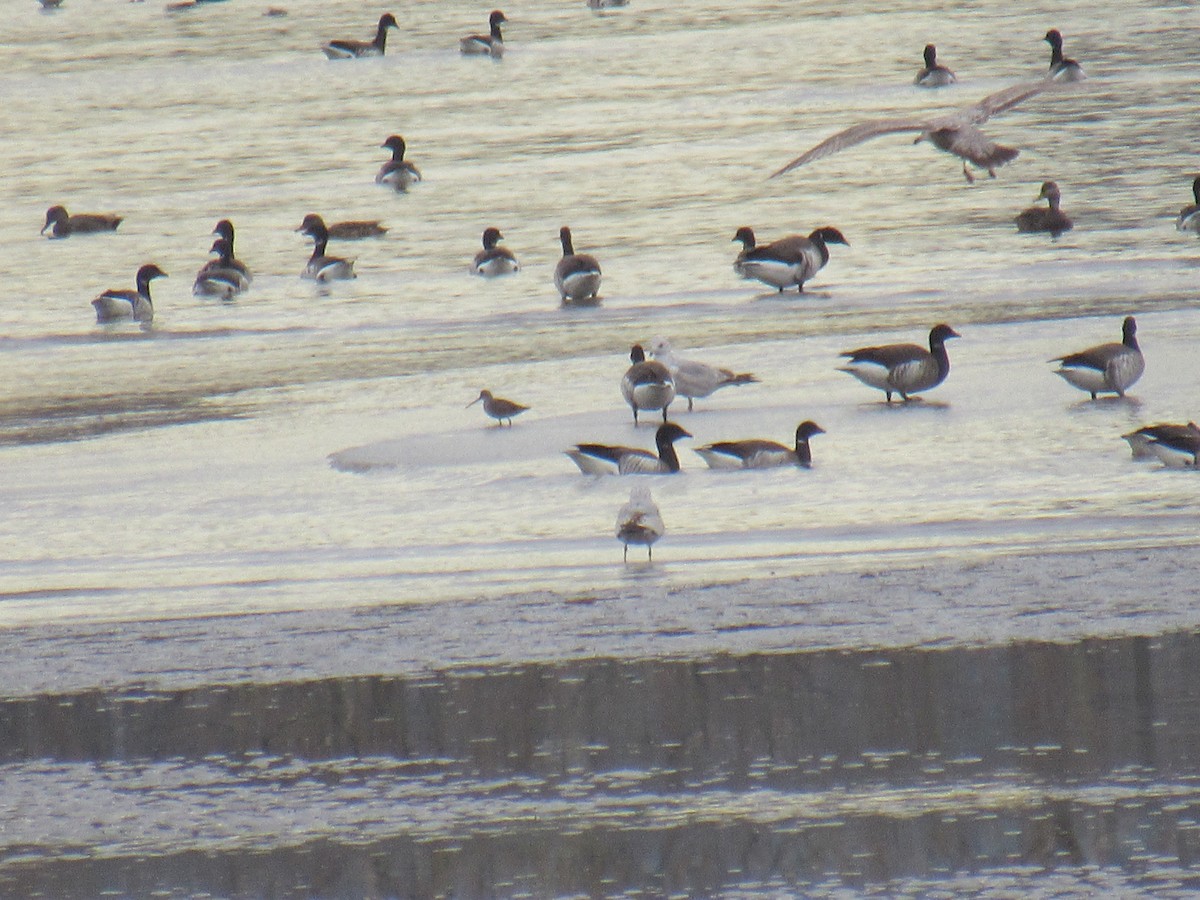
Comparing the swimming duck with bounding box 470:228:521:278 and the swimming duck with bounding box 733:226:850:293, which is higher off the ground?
the swimming duck with bounding box 470:228:521:278

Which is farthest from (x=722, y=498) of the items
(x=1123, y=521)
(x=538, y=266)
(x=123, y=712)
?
(x=538, y=266)

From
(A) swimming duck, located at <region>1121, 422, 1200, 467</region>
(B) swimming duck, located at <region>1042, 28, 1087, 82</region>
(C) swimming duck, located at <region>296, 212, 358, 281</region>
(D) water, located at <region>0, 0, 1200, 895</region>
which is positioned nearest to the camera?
(D) water, located at <region>0, 0, 1200, 895</region>

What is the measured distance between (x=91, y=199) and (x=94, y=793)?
23.4 m

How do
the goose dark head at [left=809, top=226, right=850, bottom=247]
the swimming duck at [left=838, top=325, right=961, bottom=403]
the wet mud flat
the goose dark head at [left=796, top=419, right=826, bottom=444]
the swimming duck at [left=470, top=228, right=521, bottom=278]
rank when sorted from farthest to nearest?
the swimming duck at [left=470, top=228, right=521, bottom=278], the goose dark head at [left=809, top=226, right=850, bottom=247], the swimming duck at [left=838, top=325, right=961, bottom=403], the goose dark head at [left=796, top=419, right=826, bottom=444], the wet mud flat

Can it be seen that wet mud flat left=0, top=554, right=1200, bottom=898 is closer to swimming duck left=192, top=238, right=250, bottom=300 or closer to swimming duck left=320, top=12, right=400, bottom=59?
swimming duck left=192, top=238, right=250, bottom=300

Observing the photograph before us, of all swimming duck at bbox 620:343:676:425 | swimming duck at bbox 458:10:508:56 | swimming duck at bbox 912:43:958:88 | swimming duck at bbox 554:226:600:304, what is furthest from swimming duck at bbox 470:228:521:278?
swimming duck at bbox 458:10:508:56

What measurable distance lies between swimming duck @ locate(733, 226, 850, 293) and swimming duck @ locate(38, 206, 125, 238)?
9671mm

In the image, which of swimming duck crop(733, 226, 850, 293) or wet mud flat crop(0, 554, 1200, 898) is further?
swimming duck crop(733, 226, 850, 293)

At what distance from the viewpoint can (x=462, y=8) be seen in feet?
177

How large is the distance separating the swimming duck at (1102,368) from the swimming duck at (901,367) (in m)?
0.87

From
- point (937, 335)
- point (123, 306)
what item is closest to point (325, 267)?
point (123, 306)

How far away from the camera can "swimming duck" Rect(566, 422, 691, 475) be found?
12164 millimetres

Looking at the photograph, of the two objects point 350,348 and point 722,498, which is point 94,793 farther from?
point 350,348

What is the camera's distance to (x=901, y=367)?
14117 millimetres
